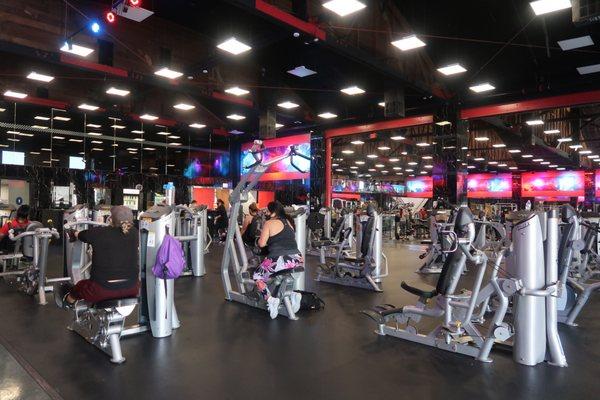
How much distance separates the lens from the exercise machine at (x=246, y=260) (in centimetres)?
450

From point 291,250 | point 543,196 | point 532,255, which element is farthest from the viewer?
point 543,196

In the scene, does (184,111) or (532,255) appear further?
(184,111)

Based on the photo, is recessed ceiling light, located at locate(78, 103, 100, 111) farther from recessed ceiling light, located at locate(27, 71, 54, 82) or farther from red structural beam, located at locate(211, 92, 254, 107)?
red structural beam, located at locate(211, 92, 254, 107)

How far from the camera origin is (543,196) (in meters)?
20.1

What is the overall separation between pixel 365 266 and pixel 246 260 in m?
1.87

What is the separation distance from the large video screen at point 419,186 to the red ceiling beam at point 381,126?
12.4 meters

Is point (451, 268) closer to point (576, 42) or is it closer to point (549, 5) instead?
point (549, 5)

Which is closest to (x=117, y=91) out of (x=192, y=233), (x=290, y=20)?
(x=192, y=233)

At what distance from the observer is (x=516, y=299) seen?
3342mm

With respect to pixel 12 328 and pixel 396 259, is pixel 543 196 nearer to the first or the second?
pixel 396 259

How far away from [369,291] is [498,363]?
273 cm

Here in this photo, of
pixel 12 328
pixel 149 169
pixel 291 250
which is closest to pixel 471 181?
pixel 149 169

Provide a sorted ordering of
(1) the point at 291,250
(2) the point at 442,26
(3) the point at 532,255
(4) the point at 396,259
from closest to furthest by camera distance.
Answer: (3) the point at 532,255 < (1) the point at 291,250 < (2) the point at 442,26 < (4) the point at 396,259

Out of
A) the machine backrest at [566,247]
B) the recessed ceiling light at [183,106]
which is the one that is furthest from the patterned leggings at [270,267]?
the recessed ceiling light at [183,106]
